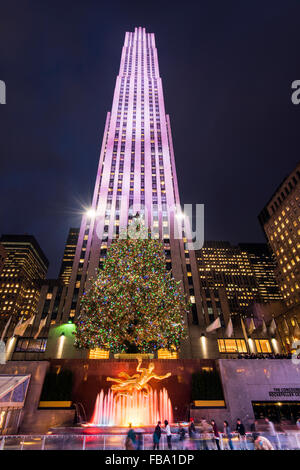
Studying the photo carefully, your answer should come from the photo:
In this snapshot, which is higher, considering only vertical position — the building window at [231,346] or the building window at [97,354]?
the building window at [231,346]

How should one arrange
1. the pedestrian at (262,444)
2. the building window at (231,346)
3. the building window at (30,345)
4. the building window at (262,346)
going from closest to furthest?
the pedestrian at (262,444) < the building window at (30,345) < the building window at (231,346) < the building window at (262,346)

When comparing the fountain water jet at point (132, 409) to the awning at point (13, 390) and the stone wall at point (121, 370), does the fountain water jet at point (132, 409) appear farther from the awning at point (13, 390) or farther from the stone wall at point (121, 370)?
the awning at point (13, 390)

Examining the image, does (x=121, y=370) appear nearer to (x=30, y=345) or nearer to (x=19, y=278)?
(x=30, y=345)

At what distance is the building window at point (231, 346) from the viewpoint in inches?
1709

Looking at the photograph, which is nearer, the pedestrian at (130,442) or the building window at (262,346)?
the pedestrian at (130,442)

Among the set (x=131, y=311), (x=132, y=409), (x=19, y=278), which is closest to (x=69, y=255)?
(x=19, y=278)

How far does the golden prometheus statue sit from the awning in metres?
5.84

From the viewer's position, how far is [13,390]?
15164 millimetres

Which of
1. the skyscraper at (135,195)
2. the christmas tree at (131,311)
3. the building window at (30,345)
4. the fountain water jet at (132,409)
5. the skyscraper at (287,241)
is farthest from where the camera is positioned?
the skyscraper at (287,241)

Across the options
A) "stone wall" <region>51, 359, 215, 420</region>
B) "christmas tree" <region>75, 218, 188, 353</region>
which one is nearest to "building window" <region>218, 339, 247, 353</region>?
"christmas tree" <region>75, 218, 188, 353</region>

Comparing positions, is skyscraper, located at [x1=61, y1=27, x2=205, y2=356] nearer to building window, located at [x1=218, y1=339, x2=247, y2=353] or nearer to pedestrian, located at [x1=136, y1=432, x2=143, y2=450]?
building window, located at [x1=218, y1=339, x2=247, y2=353]

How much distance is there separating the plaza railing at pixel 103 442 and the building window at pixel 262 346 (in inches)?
1580

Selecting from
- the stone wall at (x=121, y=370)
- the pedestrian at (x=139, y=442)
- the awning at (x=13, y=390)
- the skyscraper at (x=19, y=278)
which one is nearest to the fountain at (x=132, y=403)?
the stone wall at (x=121, y=370)
